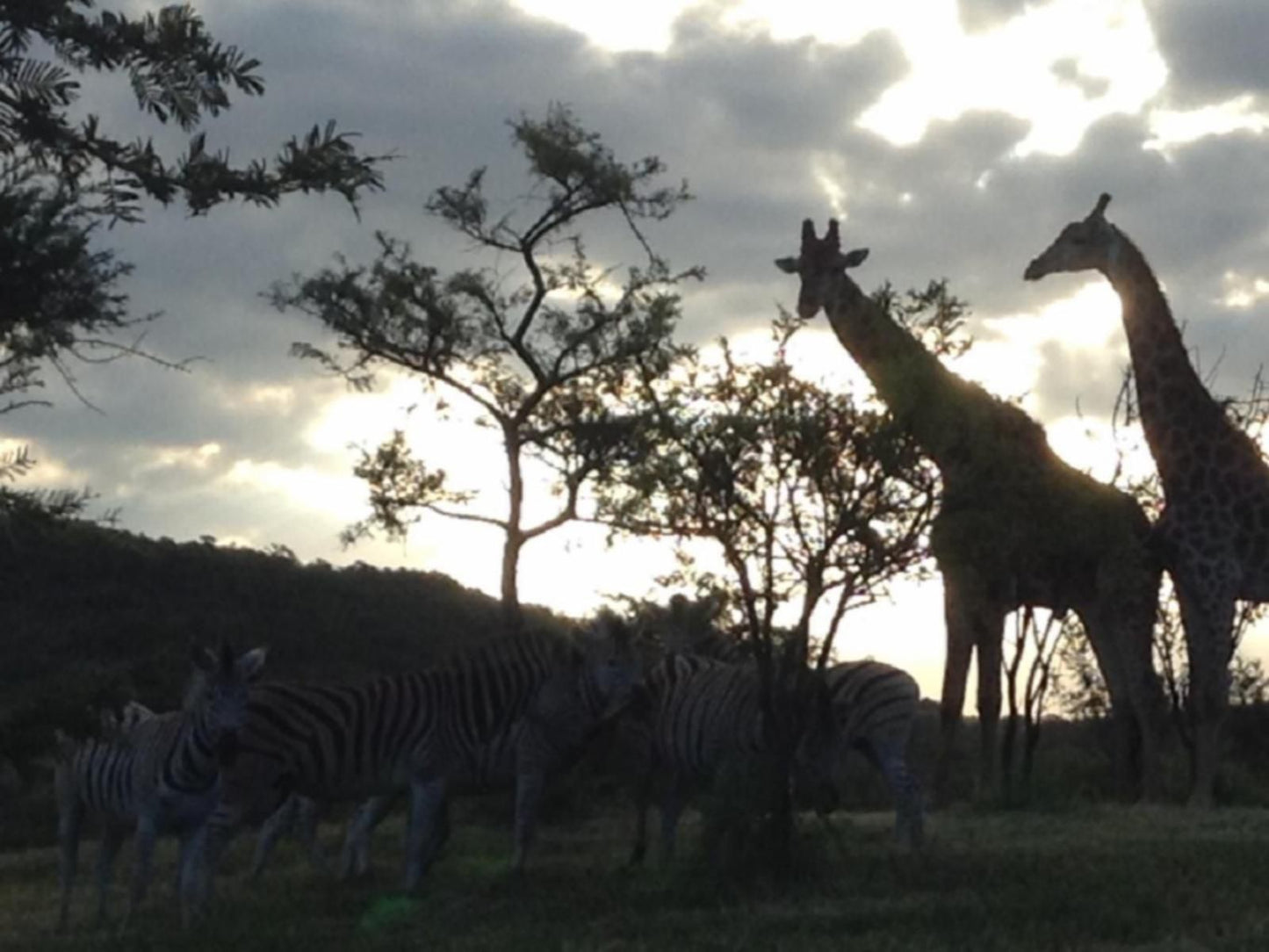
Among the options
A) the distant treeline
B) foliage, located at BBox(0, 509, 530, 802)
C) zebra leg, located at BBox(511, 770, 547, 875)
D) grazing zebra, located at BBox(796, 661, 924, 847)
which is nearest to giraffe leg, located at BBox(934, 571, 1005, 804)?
grazing zebra, located at BBox(796, 661, 924, 847)

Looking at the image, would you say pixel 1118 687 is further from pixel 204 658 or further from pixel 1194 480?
pixel 204 658

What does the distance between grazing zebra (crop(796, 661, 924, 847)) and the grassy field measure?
0.30m

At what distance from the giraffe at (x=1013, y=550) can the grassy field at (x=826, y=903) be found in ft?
9.21

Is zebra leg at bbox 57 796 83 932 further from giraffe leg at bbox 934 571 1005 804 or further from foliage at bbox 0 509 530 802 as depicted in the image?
foliage at bbox 0 509 530 802

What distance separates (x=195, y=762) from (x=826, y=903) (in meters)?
3.89

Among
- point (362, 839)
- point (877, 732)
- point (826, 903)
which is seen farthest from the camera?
point (362, 839)

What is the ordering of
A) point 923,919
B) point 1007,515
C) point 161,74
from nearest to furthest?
1. point 161,74
2. point 923,919
3. point 1007,515

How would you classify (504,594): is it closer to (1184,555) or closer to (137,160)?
(1184,555)

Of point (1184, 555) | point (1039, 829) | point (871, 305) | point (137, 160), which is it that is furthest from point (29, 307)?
point (1184, 555)

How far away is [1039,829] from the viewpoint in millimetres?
14562

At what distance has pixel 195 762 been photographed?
39.4ft

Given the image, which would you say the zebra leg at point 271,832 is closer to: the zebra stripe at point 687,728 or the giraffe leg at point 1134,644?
the zebra stripe at point 687,728

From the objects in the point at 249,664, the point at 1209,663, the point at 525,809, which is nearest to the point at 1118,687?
the point at 1209,663

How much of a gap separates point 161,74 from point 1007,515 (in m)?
9.45
